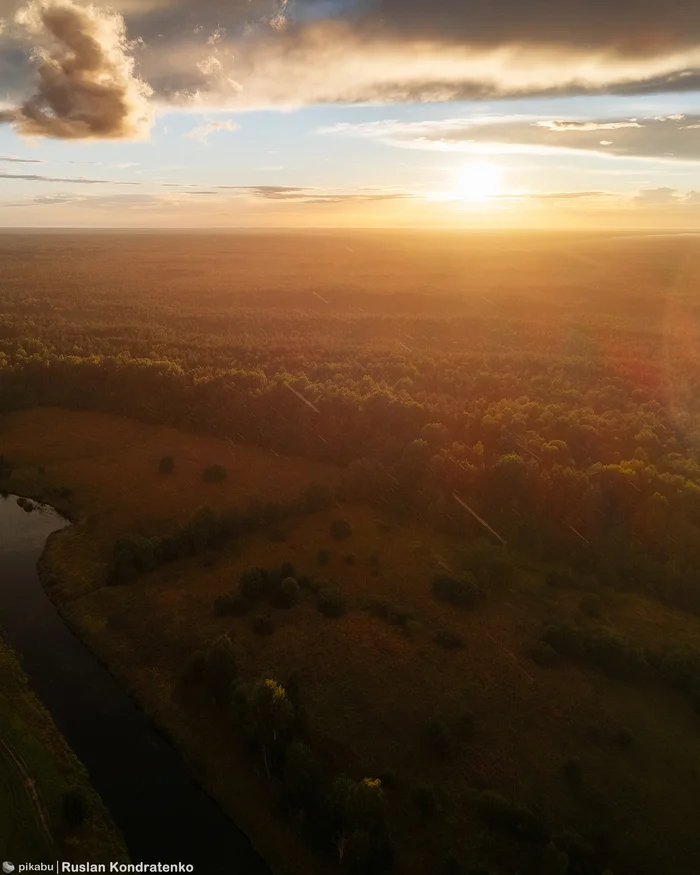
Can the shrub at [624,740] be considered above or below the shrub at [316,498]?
below

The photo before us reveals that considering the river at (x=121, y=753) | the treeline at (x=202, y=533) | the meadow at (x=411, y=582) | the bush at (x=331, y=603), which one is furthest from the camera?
the treeline at (x=202, y=533)

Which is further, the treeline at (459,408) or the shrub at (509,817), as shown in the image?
the treeline at (459,408)

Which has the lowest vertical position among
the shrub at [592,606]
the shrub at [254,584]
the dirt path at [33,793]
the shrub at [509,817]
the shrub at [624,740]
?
the shrub at [592,606]

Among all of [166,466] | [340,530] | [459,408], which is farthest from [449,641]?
[459,408]

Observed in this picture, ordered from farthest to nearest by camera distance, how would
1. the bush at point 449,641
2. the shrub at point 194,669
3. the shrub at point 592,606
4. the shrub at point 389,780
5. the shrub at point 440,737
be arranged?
the shrub at point 592,606, the bush at point 449,641, the shrub at point 194,669, the shrub at point 440,737, the shrub at point 389,780

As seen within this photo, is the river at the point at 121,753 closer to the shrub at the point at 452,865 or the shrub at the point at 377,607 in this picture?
the shrub at the point at 452,865

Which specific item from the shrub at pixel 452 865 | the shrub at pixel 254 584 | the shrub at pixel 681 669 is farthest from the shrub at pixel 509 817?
the shrub at pixel 254 584

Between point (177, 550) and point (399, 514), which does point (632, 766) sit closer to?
point (399, 514)
